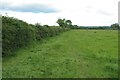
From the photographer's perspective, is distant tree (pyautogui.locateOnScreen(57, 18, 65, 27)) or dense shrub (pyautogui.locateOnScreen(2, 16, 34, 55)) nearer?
dense shrub (pyautogui.locateOnScreen(2, 16, 34, 55))

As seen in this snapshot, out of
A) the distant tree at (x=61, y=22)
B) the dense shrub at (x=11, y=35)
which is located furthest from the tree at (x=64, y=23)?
the dense shrub at (x=11, y=35)

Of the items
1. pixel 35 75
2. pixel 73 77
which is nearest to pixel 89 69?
pixel 73 77

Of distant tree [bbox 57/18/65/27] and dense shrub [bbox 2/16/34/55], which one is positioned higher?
distant tree [bbox 57/18/65/27]

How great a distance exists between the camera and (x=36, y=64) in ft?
32.4

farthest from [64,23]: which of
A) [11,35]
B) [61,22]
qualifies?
[11,35]

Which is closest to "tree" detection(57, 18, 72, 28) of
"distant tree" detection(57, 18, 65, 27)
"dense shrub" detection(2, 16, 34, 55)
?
"distant tree" detection(57, 18, 65, 27)

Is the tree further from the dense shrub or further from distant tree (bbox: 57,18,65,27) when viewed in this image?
the dense shrub

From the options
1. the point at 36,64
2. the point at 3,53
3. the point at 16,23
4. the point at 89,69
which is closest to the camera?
the point at 89,69

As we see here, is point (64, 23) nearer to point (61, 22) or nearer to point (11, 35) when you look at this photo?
point (61, 22)

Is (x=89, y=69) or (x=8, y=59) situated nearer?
(x=89, y=69)

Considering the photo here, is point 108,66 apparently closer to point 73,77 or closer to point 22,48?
point 73,77

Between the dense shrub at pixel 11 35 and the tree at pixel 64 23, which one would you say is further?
the tree at pixel 64 23

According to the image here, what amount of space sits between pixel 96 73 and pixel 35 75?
1979 mm

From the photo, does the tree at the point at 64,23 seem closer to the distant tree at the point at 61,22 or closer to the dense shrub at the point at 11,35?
the distant tree at the point at 61,22
